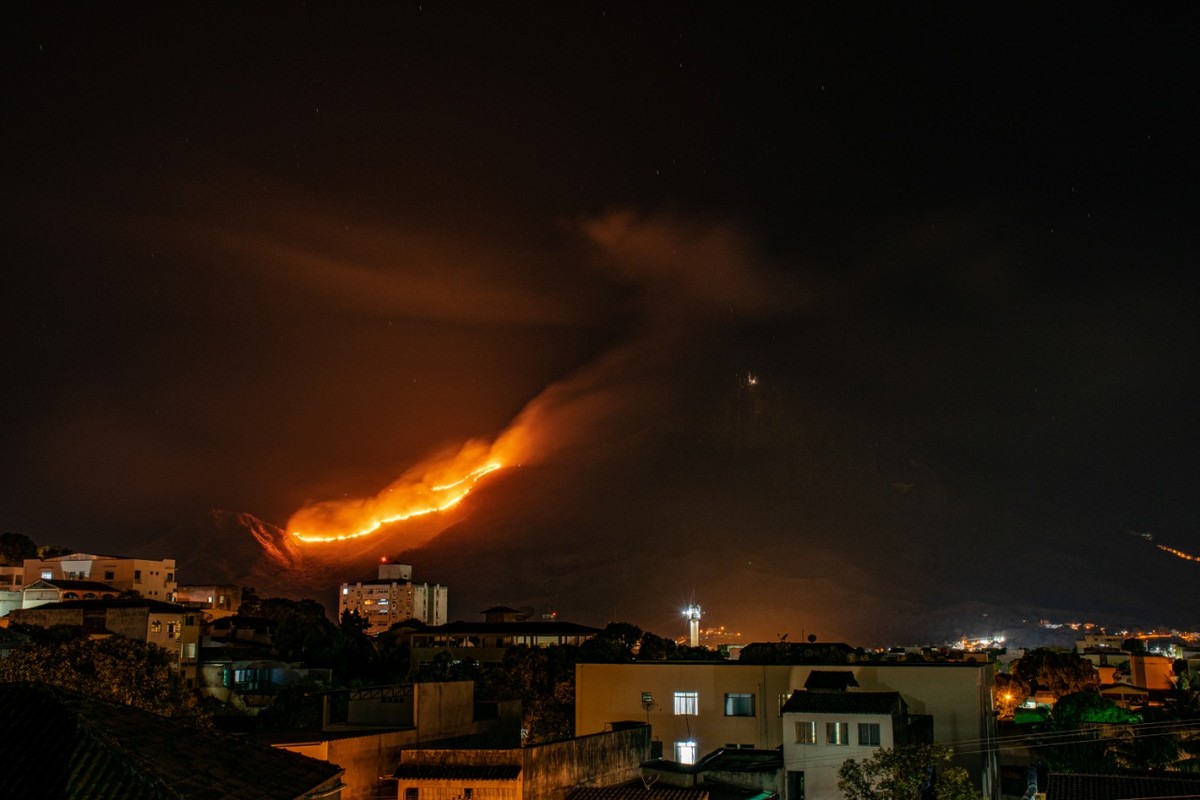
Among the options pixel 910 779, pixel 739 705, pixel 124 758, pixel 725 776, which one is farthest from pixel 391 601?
pixel 124 758

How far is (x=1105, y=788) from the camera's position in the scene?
20.2 meters

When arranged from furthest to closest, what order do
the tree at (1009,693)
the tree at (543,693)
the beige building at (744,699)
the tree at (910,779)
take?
the tree at (1009,693) → the tree at (543,693) → the beige building at (744,699) → the tree at (910,779)

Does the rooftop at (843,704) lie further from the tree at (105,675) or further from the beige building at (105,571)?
the beige building at (105,571)

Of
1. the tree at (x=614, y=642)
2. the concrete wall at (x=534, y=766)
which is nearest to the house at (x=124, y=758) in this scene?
the concrete wall at (x=534, y=766)

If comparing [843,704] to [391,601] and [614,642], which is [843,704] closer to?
[614,642]

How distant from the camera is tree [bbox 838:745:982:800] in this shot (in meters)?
21.8

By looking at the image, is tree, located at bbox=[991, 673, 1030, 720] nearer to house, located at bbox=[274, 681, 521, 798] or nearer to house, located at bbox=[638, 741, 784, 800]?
house, located at bbox=[638, 741, 784, 800]

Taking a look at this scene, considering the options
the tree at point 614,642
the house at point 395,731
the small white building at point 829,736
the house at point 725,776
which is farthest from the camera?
the tree at point 614,642

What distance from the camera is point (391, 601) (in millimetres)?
130125

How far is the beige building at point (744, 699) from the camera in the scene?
3531 centimetres

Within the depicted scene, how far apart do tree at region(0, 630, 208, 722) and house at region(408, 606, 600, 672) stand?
39893mm

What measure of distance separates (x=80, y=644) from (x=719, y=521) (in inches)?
5414

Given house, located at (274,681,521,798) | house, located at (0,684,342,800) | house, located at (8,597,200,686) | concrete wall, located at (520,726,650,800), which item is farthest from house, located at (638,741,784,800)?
house, located at (8,597,200,686)

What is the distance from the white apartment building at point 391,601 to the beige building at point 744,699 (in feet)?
297
